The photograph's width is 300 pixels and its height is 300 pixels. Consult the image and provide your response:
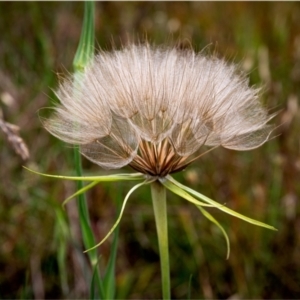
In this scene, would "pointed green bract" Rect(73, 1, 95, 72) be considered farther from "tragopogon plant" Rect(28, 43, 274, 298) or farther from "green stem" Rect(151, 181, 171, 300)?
"green stem" Rect(151, 181, 171, 300)

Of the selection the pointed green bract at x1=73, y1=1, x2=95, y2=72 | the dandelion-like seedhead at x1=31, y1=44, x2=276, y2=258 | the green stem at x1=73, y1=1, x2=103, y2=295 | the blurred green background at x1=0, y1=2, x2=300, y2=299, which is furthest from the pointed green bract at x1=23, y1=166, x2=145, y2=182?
the blurred green background at x1=0, y1=2, x2=300, y2=299

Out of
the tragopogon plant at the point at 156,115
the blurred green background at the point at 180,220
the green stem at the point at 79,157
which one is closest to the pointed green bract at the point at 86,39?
the green stem at the point at 79,157

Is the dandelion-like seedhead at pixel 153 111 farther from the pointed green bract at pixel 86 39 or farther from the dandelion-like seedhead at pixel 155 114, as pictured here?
the pointed green bract at pixel 86 39

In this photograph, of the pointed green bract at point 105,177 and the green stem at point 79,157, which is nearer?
the pointed green bract at point 105,177

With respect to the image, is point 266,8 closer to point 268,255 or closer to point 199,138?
point 268,255

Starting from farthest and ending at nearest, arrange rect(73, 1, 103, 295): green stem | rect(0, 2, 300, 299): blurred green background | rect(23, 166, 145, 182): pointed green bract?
rect(0, 2, 300, 299): blurred green background < rect(73, 1, 103, 295): green stem < rect(23, 166, 145, 182): pointed green bract

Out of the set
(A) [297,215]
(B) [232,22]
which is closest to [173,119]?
(A) [297,215]

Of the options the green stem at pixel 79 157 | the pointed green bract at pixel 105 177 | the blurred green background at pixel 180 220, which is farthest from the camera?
the blurred green background at pixel 180 220

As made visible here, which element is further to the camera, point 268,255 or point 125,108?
point 268,255
